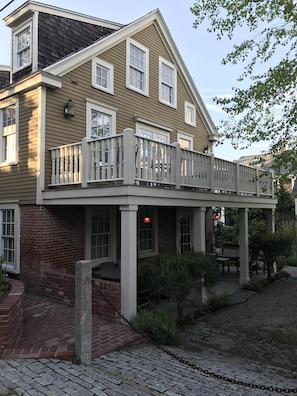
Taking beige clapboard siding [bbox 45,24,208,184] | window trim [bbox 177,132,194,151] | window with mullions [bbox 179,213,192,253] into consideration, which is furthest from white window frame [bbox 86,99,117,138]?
window with mullions [bbox 179,213,192,253]

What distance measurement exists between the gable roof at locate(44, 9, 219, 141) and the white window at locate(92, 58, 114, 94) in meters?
0.28

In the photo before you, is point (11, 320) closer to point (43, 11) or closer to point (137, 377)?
point (137, 377)

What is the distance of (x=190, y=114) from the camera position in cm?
1446

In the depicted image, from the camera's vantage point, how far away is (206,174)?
9.33 m

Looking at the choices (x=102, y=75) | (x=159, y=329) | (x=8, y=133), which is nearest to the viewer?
(x=159, y=329)

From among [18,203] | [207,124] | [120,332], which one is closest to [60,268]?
[18,203]

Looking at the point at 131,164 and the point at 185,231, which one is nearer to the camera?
the point at 131,164

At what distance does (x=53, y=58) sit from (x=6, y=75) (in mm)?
3286

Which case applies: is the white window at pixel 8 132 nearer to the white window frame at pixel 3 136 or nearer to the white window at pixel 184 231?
the white window frame at pixel 3 136

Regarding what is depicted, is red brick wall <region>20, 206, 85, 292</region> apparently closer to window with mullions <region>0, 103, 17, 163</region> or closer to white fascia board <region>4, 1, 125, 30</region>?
window with mullions <region>0, 103, 17, 163</region>

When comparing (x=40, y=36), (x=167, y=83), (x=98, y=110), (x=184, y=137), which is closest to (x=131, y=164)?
(x=98, y=110)

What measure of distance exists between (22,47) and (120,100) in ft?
10.7

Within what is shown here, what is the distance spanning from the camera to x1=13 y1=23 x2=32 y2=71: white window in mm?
9406

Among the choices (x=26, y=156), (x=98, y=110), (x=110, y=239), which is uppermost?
(x=98, y=110)
